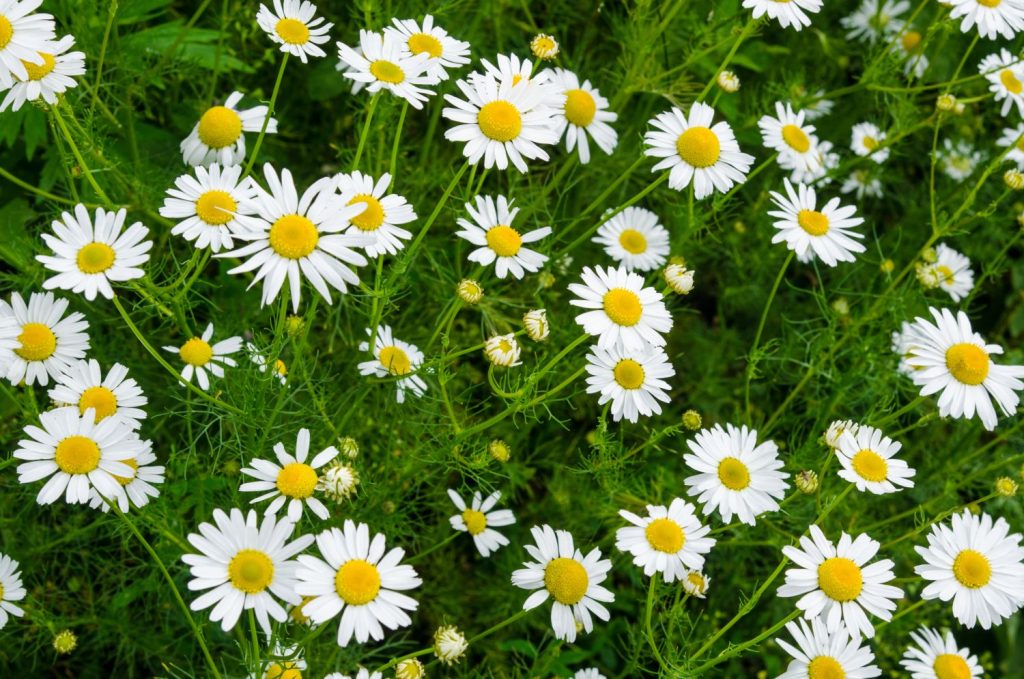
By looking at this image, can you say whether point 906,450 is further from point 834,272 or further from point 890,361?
point 834,272

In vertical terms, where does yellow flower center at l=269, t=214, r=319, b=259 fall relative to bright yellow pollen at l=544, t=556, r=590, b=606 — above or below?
above

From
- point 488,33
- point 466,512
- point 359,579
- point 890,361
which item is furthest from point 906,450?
point 359,579

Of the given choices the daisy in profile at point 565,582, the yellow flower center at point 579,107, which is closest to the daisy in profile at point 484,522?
the daisy in profile at point 565,582

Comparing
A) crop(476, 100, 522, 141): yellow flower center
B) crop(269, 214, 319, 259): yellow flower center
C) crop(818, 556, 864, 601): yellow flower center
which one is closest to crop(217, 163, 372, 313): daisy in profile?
crop(269, 214, 319, 259): yellow flower center

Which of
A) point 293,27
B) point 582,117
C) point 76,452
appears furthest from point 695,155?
point 76,452

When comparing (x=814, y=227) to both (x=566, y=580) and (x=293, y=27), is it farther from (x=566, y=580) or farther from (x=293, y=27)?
(x=293, y=27)

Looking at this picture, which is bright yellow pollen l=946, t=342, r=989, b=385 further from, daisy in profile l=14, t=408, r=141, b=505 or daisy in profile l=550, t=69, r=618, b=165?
daisy in profile l=14, t=408, r=141, b=505

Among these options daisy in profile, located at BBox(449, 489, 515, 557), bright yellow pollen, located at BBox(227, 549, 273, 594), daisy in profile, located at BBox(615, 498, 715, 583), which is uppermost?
daisy in profile, located at BBox(449, 489, 515, 557)
